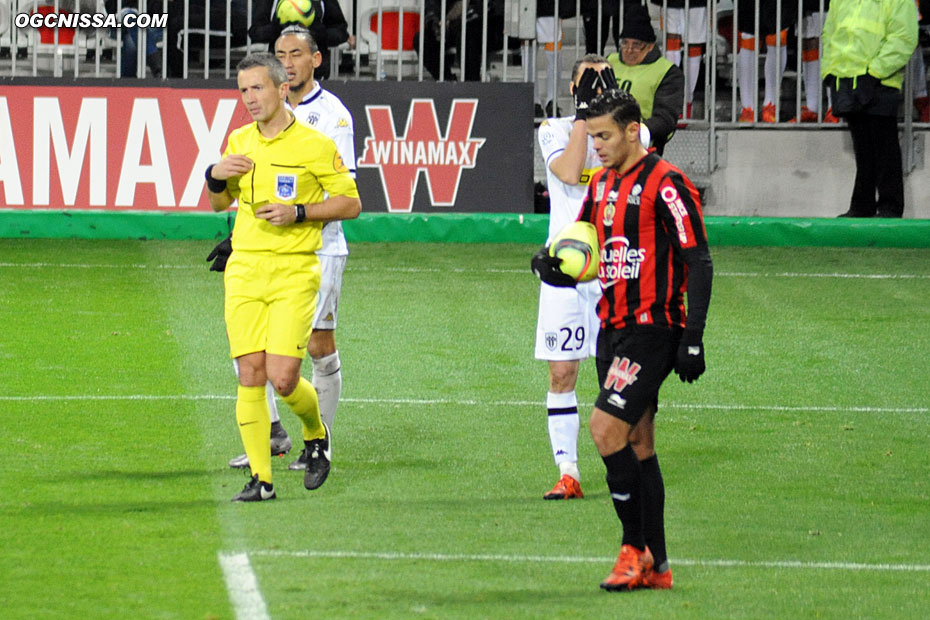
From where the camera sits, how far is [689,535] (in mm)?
7129

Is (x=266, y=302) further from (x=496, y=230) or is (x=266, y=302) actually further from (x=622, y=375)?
(x=496, y=230)

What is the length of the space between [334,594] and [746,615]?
145 centimetres

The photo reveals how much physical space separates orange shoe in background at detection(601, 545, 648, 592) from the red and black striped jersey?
2.75 ft

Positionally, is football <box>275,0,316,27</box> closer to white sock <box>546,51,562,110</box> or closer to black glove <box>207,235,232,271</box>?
white sock <box>546,51,562,110</box>

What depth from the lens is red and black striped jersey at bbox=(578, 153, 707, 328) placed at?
6191 millimetres

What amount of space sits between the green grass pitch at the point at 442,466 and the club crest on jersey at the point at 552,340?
0.67 meters

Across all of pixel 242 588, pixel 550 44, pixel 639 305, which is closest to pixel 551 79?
pixel 550 44

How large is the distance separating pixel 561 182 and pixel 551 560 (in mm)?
2174

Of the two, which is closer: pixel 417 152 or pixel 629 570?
pixel 629 570

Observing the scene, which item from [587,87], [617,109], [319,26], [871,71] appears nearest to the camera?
[617,109]

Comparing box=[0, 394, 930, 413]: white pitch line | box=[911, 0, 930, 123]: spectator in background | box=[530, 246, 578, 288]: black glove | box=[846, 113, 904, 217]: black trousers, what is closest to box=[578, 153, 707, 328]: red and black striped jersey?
box=[530, 246, 578, 288]: black glove

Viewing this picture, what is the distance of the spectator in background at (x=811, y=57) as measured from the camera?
57.0 ft

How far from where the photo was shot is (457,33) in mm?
17312

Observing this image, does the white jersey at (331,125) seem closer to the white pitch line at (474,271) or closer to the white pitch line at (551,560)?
the white pitch line at (551,560)
